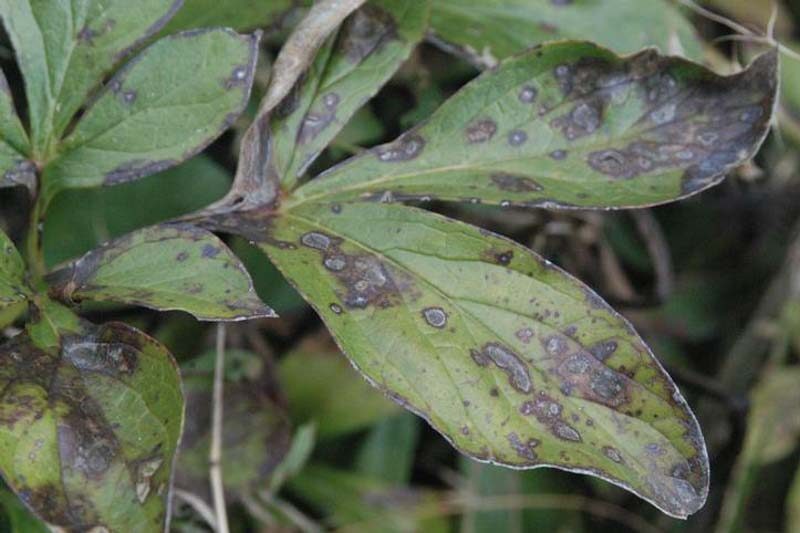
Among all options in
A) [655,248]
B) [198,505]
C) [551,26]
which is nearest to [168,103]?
[198,505]

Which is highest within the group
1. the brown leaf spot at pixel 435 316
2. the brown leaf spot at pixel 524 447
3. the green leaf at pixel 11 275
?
the green leaf at pixel 11 275

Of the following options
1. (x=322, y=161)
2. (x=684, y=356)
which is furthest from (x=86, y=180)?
(x=684, y=356)

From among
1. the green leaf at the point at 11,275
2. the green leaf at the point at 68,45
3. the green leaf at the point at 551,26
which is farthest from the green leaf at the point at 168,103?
the green leaf at the point at 551,26

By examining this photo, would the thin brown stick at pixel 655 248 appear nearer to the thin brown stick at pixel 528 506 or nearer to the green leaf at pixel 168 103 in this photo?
the thin brown stick at pixel 528 506

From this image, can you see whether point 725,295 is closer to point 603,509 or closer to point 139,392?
point 603,509

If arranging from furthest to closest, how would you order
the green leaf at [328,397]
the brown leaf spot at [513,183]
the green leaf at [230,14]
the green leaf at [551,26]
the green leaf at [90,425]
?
the green leaf at [328,397] < the green leaf at [551,26] < the green leaf at [230,14] < the brown leaf spot at [513,183] < the green leaf at [90,425]

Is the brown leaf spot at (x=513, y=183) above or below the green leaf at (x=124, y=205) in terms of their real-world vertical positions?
above

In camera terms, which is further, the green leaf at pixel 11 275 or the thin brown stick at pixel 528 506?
the thin brown stick at pixel 528 506
